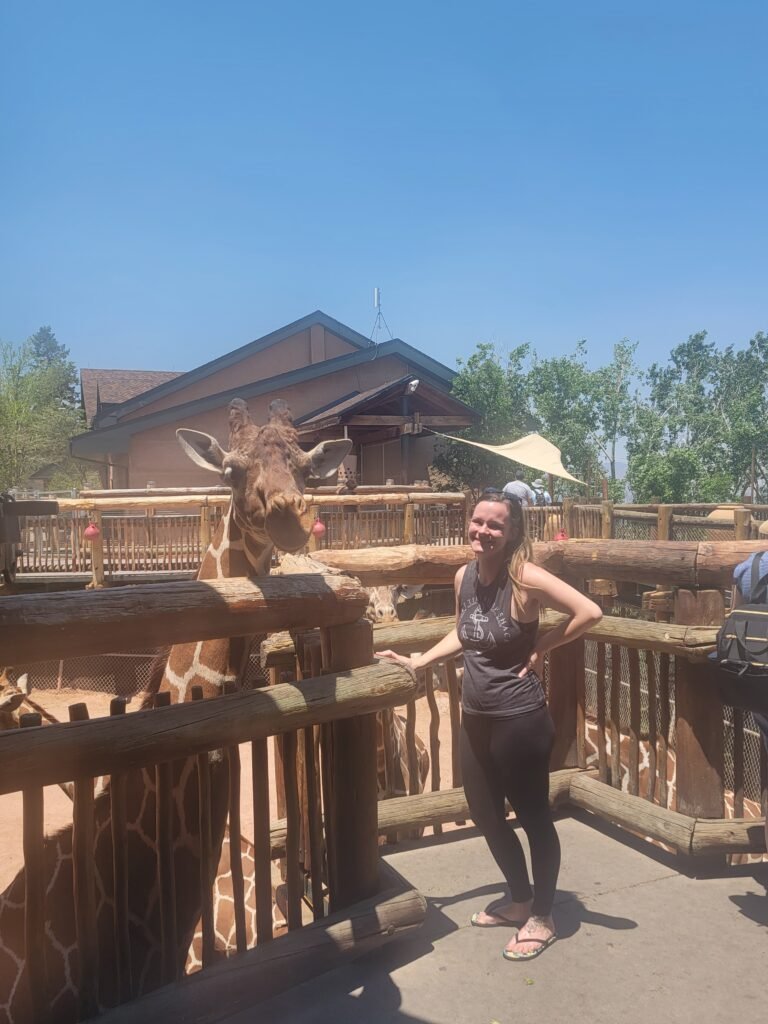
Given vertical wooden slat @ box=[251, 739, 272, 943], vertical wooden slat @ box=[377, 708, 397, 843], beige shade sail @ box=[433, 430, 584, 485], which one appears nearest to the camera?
vertical wooden slat @ box=[251, 739, 272, 943]

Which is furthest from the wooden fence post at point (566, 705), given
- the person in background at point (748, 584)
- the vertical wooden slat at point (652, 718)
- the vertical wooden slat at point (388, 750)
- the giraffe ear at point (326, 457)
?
the giraffe ear at point (326, 457)

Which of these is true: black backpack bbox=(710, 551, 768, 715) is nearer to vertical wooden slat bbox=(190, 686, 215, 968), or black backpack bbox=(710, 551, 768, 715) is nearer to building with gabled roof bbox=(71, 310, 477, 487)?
vertical wooden slat bbox=(190, 686, 215, 968)

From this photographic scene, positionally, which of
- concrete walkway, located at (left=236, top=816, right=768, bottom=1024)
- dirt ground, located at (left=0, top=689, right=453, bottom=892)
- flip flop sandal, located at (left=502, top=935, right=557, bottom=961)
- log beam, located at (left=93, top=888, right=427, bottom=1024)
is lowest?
dirt ground, located at (left=0, top=689, right=453, bottom=892)

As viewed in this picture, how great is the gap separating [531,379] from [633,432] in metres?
11.7

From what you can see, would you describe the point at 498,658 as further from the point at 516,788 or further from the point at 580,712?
the point at 580,712

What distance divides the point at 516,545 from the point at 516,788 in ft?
3.26

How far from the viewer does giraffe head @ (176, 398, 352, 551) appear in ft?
14.3

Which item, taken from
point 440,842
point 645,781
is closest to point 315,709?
point 440,842

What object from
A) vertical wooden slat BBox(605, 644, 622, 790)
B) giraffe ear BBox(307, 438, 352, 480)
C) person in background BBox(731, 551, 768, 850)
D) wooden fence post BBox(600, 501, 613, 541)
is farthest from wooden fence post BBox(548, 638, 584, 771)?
wooden fence post BBox(600, 501, 613, 541)

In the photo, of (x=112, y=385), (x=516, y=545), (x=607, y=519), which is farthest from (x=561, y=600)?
(x=112, y=385)

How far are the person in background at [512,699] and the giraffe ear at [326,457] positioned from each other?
2002mm

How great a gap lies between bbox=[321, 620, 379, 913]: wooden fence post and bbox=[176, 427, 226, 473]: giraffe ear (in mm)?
2007

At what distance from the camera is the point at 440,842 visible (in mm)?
4277

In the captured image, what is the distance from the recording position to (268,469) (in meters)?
4.64
